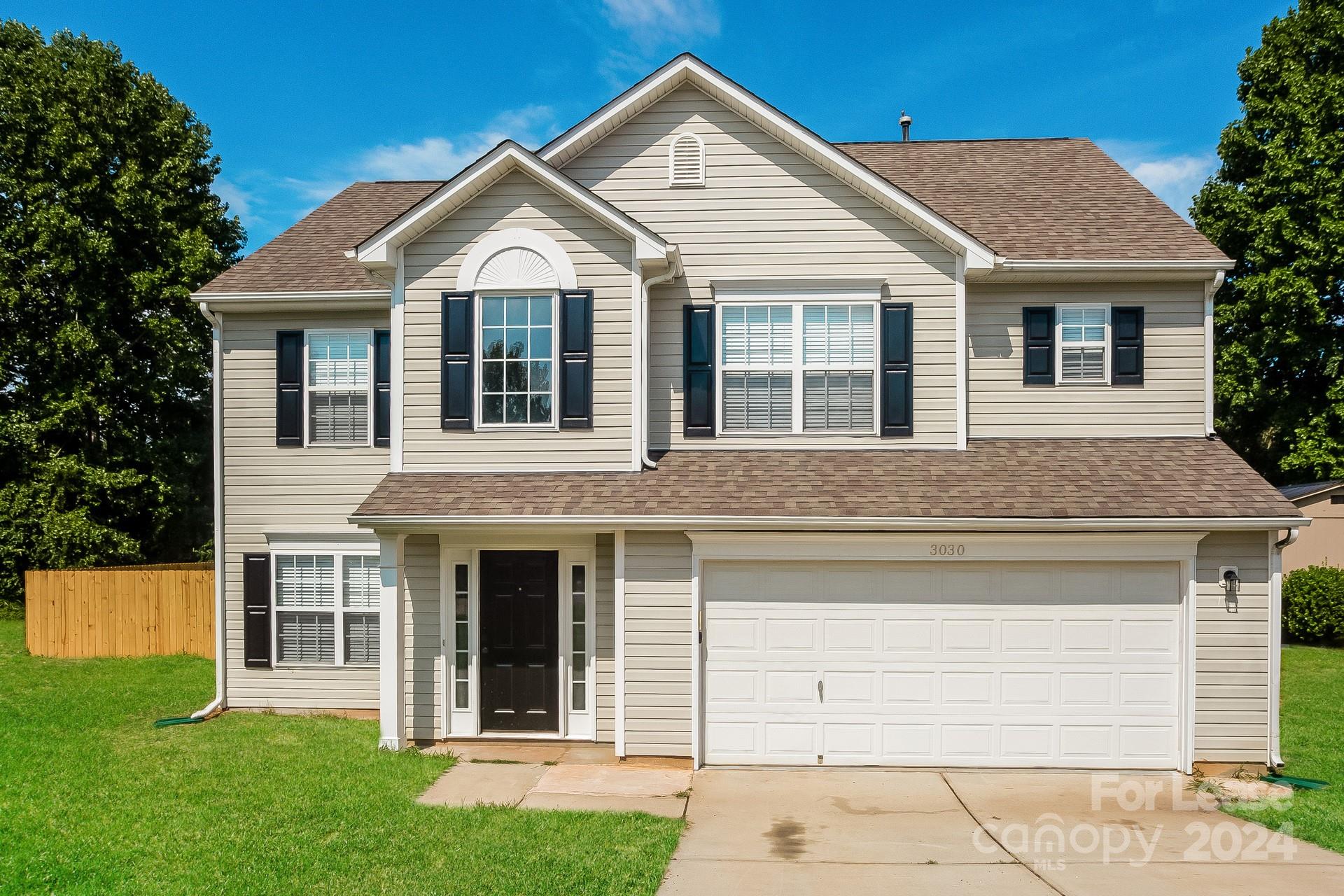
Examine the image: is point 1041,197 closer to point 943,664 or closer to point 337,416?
point 943,664

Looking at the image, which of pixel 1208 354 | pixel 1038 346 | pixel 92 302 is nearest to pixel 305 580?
pixel 1038 346

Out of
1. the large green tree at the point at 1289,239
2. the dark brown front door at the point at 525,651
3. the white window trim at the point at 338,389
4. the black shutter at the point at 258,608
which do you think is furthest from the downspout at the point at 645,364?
the large green tree at the point at 1289,239

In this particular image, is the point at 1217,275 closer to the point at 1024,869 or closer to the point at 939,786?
the point at 939,786

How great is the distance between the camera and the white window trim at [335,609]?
11164 mm

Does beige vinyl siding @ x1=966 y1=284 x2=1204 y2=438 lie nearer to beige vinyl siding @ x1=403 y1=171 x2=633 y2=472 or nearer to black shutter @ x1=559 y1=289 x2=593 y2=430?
beige vinyl siding @ x1=403 y1=171 x2=633 y2=472

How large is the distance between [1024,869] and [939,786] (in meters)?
2.04

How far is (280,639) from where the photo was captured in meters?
11.3

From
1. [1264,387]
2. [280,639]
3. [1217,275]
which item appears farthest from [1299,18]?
[280,639]

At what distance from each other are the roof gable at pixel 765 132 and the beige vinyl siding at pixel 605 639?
504cm

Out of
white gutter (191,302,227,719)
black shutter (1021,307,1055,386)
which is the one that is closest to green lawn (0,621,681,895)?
white gutter (191,302,227,719)

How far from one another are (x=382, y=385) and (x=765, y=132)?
6.04 m

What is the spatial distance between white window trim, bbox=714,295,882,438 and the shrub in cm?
1224

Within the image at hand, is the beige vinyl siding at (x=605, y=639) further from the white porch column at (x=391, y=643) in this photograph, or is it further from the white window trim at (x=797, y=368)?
the white porch column at (x=391, y=643)

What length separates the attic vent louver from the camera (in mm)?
10445
